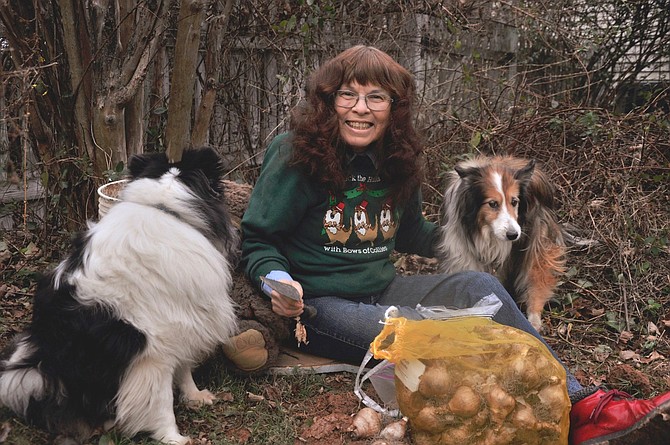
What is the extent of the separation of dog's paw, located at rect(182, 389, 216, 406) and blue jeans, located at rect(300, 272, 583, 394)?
1.78ft

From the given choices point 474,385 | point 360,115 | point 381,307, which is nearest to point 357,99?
point 360,115

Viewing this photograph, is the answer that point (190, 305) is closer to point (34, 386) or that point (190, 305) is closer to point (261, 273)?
point (261, 273)

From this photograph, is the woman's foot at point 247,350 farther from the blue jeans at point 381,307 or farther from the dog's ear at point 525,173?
the dog's ear at point 525,173

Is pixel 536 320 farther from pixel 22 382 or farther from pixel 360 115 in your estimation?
pixel 22 382

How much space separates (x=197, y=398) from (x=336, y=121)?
1346 millimetres

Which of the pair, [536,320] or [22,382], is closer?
[22,382]

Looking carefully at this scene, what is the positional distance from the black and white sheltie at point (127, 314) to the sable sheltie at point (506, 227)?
1654mm

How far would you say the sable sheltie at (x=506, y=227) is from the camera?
3467 millimetres

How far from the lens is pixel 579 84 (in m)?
6.59

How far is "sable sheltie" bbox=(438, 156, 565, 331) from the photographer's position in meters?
3.47

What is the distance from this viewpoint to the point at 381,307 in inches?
112

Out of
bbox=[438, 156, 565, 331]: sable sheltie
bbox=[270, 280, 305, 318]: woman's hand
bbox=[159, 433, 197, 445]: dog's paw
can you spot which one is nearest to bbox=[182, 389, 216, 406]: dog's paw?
bbox=[159, 433, 197, 445]: dog's paw

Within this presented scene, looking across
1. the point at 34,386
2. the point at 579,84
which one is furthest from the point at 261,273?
the point at 579,84

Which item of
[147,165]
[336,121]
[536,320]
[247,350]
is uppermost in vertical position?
[336,121]
